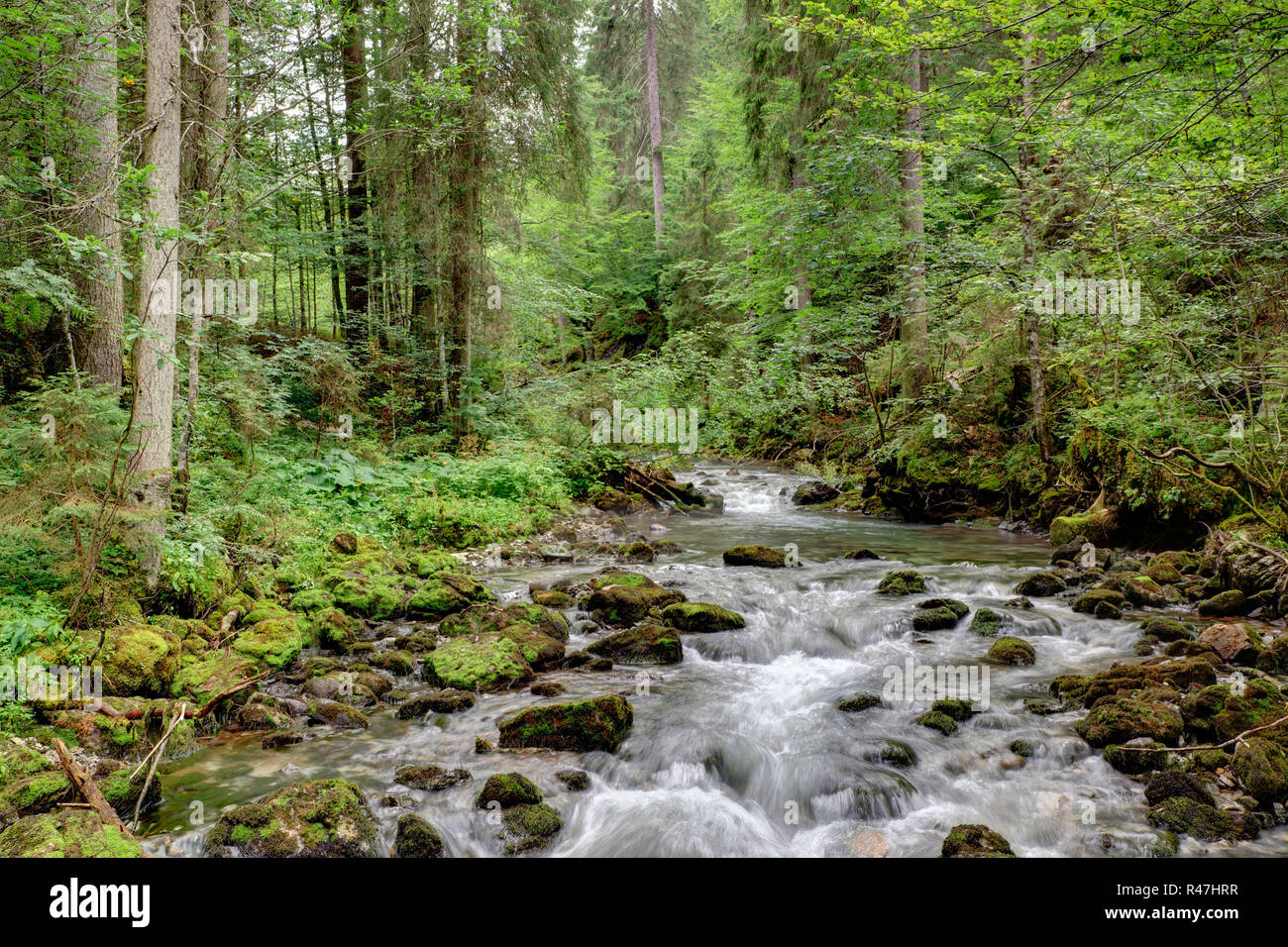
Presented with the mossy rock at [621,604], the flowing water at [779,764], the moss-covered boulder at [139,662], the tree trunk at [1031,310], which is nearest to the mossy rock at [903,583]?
the flowing water at [779,764]

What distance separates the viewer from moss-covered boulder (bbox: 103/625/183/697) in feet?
17.1

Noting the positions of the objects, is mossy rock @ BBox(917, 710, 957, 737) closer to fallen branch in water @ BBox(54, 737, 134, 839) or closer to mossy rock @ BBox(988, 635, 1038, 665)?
mossy rock @ BBox(988, 635, 1038, 665)

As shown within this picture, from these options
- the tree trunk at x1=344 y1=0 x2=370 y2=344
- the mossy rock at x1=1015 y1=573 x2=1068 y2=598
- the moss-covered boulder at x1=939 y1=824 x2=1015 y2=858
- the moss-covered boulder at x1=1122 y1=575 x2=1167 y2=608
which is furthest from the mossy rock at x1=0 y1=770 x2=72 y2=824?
the tree trunk at x1=344 y1=0 x2=370 y2=344

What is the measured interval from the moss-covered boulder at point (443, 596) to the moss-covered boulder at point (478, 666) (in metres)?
1.24

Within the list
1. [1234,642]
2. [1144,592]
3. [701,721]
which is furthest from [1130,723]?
[1144,592]

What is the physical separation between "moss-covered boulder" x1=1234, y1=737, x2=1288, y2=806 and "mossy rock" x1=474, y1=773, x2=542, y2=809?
461 centimetres

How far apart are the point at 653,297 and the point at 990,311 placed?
17.7 metres

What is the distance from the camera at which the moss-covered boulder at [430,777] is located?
4750 mm

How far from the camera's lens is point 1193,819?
4137 mm

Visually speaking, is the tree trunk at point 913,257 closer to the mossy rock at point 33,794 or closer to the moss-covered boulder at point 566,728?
the moss-covered boulder at point 566,728

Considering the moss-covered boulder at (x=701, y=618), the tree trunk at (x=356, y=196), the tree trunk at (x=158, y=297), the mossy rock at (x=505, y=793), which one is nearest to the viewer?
the mossy rock at (x=505, y=793)

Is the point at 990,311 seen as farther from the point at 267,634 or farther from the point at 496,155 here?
the point at 267,634
